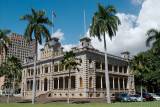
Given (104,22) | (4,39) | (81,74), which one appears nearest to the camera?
(104,22)

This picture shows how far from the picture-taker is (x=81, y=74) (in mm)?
72125

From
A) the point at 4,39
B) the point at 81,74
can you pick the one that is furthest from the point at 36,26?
the point at 81,74

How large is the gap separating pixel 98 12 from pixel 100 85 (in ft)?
101

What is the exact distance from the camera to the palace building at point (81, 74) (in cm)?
7188

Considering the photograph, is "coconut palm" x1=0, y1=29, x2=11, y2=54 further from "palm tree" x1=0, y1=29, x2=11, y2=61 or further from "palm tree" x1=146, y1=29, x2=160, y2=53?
"palm tree" x1=146, y1=29, x2=160, y2=53

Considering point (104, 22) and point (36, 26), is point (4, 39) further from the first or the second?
point (104, 22)

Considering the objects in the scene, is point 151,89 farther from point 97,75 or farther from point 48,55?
point 48,55

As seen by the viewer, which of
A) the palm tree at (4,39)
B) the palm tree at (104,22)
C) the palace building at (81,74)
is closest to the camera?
the palm tree at (104,22)

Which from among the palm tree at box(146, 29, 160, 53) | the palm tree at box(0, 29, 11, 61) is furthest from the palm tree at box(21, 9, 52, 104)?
the palm tree at box(146, 29, 160, 53)

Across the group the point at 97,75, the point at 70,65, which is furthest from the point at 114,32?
the point at 97,75

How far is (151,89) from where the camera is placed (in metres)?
101

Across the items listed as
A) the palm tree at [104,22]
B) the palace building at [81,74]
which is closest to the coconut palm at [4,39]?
the palace building at [81,74]

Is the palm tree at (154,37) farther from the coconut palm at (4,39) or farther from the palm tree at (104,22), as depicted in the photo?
the coconut palm at (4,39)

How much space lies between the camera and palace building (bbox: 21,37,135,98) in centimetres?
7188
